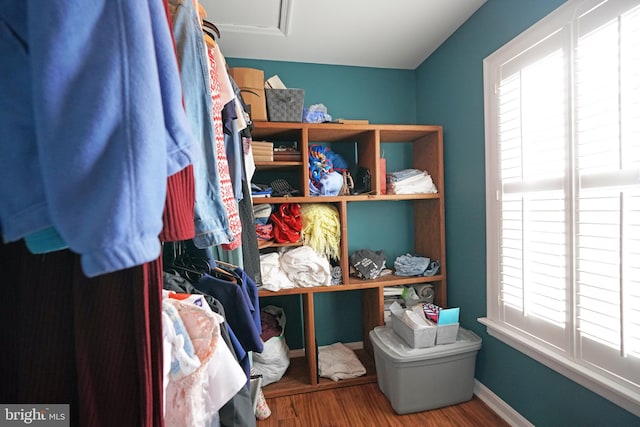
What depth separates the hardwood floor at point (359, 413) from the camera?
160cm

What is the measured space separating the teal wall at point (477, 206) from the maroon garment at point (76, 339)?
1.75 meters

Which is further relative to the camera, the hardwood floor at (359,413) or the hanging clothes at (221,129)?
the hardwood floor at (359,413)

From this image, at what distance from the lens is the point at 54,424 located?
18.6 inches

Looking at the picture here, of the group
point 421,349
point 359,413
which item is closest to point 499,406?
point 421,349

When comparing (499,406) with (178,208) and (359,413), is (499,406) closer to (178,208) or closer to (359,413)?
(359,413)

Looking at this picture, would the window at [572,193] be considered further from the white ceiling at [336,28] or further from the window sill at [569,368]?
the white ceiling at [336,28]

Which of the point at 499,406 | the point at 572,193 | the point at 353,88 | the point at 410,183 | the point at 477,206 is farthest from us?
the point at 353,88

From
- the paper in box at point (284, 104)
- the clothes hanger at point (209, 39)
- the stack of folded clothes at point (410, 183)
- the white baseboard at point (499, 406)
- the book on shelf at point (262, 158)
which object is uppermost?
the paper in box at point (284, 104)

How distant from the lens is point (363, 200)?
2.01 meters

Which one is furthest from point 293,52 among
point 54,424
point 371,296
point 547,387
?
point 547,387

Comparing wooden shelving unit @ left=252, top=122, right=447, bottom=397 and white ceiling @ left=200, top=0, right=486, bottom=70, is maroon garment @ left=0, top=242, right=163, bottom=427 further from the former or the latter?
white ceiling @ left=200, top=0, right=486, bottom=70

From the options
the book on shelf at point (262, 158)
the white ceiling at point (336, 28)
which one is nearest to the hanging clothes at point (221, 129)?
the book on shelf at point (262, 158)

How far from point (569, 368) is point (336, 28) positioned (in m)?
2.31

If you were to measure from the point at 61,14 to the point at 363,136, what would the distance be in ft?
6.55
